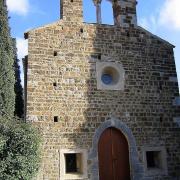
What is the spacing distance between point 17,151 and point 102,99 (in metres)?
3.78

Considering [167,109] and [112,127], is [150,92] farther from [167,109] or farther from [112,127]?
[112,127]

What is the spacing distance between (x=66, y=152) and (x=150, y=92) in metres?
3.87

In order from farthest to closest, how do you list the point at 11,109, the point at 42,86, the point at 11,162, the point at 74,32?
1. the point at 74,32
2. the point at 42,86
3. the point at 11,109
4. the point at 11,162

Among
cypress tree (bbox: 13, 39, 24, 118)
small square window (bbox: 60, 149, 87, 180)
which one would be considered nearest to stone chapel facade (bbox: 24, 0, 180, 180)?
small square window (bbox: 60, 149, 87, 180)

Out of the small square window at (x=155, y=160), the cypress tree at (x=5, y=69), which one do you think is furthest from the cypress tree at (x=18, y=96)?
the small square window at (x=155, y=160)

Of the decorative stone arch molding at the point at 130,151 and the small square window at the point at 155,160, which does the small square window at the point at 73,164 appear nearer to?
the decorative stone arch molding at the point at 130,151

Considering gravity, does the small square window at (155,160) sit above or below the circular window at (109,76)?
below

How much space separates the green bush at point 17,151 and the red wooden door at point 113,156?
2.69m

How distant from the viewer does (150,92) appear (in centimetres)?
1241

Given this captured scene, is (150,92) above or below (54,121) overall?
above

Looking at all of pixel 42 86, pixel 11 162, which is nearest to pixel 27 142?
pixel 11 162

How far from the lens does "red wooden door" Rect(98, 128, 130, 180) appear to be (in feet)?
37.0

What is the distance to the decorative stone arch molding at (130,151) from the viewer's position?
1100 cm

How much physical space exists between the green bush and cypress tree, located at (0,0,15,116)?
0.87 meters
